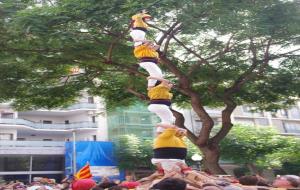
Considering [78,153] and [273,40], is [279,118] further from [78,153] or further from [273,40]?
[273,40]

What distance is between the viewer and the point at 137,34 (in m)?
7.15

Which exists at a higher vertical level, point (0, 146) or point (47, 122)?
point (47, 122)

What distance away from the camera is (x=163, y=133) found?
6441 millimetres

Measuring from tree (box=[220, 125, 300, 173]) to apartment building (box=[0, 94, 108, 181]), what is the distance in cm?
1082

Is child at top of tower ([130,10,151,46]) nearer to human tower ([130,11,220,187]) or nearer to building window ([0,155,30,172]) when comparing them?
human tower ([130,11,220,187])

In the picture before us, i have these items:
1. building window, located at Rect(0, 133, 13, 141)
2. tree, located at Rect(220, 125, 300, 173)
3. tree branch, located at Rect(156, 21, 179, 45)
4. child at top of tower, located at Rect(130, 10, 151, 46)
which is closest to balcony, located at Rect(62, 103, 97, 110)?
building window, located at Rect(0, 133, 13, 141)

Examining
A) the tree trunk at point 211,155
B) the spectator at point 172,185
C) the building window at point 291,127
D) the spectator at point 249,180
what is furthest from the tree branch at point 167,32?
the building window at point 291,127

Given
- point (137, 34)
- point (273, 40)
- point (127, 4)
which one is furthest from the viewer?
point (273, 40)

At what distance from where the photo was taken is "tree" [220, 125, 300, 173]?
106 ft

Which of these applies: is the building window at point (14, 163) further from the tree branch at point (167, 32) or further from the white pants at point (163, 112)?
the white pants at point (163, 112)

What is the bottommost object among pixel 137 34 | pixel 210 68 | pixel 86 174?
pixel 86 174

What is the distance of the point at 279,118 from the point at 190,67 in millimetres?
35610

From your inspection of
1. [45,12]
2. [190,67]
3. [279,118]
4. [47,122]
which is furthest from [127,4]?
[279,118]

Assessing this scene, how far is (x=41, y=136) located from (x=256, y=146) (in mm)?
20382
